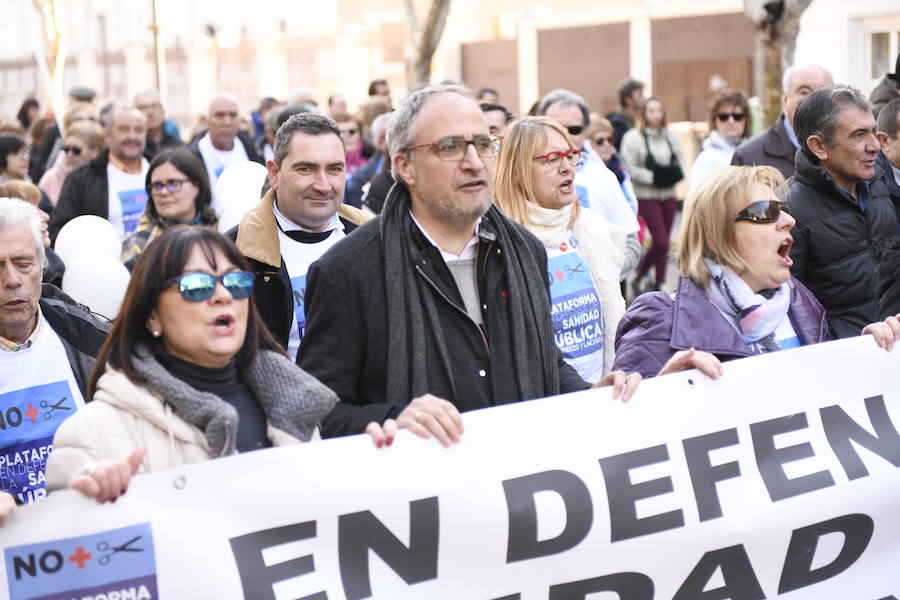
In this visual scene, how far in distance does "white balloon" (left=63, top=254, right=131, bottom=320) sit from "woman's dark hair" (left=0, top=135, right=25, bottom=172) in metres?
4.04

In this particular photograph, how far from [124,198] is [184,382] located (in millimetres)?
5732

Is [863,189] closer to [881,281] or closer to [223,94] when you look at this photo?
[881,281]

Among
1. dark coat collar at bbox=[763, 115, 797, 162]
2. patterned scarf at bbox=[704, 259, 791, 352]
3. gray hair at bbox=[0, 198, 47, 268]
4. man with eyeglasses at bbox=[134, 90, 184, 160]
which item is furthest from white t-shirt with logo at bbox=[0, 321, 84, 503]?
man with eyeglasses at bbox=[134, 90, 184, 160]

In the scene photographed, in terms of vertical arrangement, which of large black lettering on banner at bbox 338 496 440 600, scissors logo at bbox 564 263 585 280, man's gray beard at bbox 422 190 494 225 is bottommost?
large black lettering on banner at bbox 338 496 440 600

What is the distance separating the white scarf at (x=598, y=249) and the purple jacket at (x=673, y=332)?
127 cm

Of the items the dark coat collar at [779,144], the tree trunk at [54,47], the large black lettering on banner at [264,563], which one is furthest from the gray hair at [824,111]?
the tree trunk at [54,47]

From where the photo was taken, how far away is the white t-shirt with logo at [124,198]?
27.6 feet

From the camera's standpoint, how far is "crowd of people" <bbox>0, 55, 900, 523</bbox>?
3094 mm

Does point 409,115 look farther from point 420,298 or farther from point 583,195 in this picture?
point 583,195

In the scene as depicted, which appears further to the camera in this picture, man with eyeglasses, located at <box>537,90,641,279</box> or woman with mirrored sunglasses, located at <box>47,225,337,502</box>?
man with eyeglasses, located at <box>537,90,641,279</box>

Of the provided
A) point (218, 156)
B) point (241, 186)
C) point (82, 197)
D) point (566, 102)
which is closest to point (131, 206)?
point (82, 197)

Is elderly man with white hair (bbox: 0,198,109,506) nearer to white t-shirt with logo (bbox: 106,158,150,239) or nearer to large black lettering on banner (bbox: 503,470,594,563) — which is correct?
large black lettering on banner (bbox: 503,470,594,563)

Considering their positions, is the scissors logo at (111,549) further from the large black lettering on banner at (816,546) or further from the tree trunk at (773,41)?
the tree trunk at (773,41)

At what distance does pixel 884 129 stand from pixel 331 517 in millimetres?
3761
